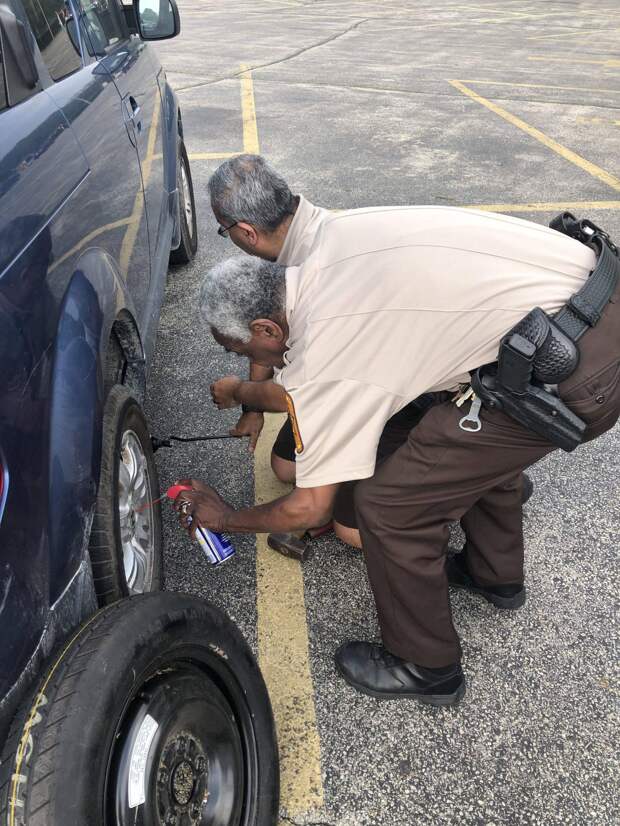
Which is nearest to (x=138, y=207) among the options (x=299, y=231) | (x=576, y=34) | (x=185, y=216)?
(x=299, y=231)

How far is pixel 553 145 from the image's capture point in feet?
24.3

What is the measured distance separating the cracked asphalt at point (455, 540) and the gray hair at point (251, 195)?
1.02m

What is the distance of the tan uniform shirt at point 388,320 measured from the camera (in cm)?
181

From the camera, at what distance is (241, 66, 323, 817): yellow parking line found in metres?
1.90

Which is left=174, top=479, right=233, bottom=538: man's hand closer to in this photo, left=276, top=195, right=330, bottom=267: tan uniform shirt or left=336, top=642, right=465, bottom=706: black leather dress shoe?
left=336, top=642, right=465, bottom=706: black leather dress shoe

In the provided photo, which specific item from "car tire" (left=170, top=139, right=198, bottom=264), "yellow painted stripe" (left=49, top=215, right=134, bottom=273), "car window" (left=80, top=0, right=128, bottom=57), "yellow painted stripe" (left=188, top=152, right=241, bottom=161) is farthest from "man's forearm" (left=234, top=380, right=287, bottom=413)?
"yellow painted stripe" (left=188, top=152, right=241, bottom=161)

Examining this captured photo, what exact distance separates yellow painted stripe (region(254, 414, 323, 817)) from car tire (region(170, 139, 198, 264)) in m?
2.21

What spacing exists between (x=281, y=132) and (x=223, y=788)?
286 inches

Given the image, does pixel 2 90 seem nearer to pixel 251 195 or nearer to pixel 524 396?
pixel 251 195

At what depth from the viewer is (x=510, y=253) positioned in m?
1.92

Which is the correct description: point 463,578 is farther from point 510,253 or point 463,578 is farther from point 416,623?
point 510,253

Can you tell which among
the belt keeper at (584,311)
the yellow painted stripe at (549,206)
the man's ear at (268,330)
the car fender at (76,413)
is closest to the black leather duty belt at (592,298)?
the belt keeper at (584,311)

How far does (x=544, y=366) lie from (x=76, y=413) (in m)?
1.13

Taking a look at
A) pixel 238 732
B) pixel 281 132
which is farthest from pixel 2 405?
pixel 281 132
